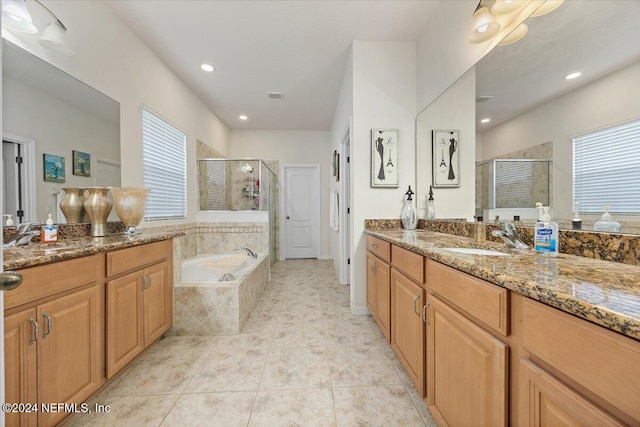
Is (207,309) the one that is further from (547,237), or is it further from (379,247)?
(547,237)

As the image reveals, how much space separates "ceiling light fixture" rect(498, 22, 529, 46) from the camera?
140 cm

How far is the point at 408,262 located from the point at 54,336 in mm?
1716

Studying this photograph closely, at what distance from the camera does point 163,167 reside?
2918 mm

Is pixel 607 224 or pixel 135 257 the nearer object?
pixel 607 224

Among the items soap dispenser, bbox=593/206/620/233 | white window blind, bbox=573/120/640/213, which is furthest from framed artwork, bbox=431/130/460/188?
soap dispenser, bbox=593/206/620/233

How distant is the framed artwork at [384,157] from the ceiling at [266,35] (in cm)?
92

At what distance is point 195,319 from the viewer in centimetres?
217

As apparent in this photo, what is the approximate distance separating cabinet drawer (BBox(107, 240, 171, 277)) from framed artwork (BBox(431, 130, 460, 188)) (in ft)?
7.70

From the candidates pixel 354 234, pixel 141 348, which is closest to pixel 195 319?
pixel 141 348

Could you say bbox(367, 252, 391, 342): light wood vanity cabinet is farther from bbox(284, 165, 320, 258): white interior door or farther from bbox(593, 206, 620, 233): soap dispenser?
bbox(284, 165, 320, 258): white interior door

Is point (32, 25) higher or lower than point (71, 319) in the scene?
higher

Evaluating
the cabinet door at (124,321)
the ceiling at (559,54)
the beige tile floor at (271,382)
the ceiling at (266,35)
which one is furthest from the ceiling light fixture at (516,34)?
the cabinet door at (124,321)

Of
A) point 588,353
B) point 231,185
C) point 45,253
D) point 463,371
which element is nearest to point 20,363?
point 45,253

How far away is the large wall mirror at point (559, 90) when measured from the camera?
0.98 meters
